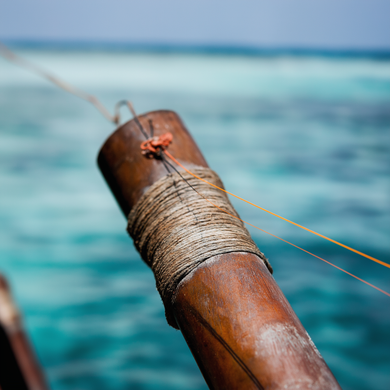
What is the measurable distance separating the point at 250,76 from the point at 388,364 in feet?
30.8

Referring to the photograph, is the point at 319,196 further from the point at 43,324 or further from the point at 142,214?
the point at 142,214

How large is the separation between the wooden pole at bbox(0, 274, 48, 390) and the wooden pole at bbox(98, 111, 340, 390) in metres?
0.26

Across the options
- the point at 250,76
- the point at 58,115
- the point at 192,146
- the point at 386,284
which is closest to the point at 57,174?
the point at 58,115

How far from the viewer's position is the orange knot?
842 millimetres

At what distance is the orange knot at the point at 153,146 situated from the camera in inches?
33.1

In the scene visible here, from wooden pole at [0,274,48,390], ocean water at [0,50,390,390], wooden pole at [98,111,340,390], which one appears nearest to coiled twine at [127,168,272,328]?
wooden pole at [98,111,340,390]

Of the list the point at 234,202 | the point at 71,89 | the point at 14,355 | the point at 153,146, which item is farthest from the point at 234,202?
the point at 14,355

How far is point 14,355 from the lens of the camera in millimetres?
700

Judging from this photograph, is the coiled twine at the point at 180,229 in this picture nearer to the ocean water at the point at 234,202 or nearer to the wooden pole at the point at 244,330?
the wooden pole at the point at 244,330

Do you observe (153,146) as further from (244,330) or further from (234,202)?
(234,202)

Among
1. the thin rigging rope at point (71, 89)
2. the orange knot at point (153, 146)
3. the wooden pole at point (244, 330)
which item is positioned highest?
the thin rigging rope at point (71, 89)

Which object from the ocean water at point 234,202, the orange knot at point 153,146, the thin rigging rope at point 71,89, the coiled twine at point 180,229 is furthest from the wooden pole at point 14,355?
the ocean water at point 234,202

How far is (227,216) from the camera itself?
0.79 metres

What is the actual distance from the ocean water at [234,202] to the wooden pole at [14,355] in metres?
2.58
